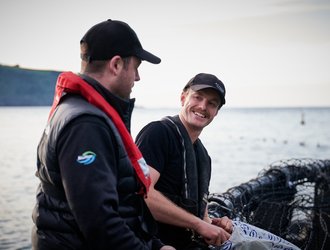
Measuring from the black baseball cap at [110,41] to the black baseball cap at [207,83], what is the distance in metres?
1.40

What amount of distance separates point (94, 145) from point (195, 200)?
1.81 meters

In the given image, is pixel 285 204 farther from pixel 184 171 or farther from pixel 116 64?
pixel 116 64

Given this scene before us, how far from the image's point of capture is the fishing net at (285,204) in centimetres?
492

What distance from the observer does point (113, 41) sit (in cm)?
208

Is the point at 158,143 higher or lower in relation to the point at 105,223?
higher

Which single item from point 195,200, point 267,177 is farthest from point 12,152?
point 195,200

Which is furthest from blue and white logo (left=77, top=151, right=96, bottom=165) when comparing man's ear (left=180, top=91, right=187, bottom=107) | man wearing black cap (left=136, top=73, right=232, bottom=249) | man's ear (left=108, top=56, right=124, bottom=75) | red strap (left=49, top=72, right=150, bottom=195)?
man's ear (left=180, top=91, right=187, bottom=107)

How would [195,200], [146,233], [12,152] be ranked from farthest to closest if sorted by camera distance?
[12,152]
[195,200]
[146,233]

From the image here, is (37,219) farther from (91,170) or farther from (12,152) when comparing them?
(12,152)

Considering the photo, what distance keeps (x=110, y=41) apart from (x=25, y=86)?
171 meters

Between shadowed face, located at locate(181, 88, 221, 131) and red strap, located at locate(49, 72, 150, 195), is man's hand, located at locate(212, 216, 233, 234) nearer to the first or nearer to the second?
shadowed face, located at locate(181, 88, 221, 131)

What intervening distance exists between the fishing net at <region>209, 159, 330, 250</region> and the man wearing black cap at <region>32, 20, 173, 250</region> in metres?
2.52

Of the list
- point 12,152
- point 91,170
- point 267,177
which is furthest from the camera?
point 12,152

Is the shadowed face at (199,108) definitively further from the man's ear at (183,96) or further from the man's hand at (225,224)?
the man's hand at (225,224)
